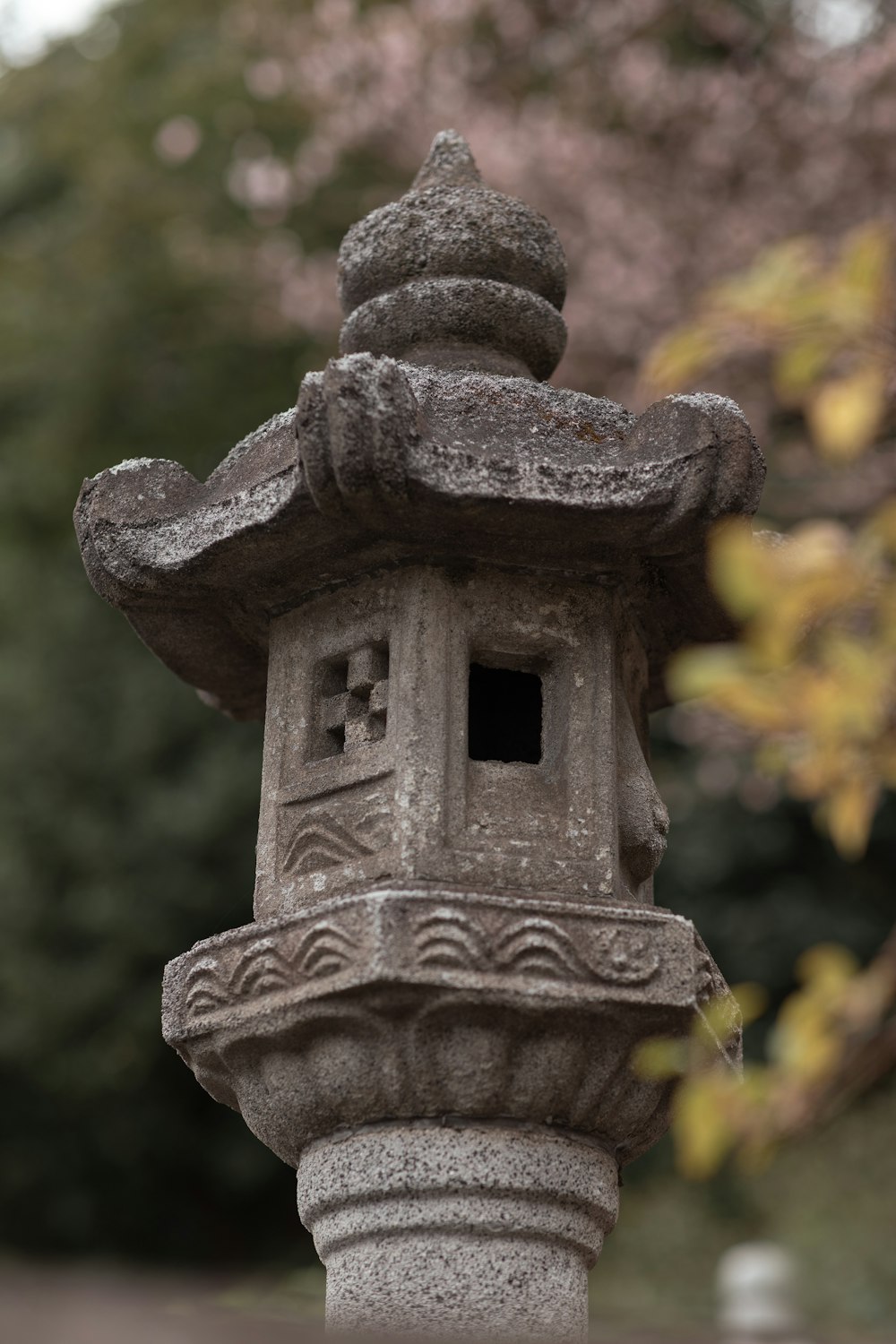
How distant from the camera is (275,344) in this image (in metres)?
10.0

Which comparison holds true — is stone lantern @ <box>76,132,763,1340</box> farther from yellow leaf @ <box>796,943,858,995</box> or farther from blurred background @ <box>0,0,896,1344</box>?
blurred background @ <box>0,0,896,1344</box>

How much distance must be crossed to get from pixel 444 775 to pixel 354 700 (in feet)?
0.85

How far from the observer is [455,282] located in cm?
306

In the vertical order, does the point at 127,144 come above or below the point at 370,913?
above

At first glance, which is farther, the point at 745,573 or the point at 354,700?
the point at 354,700

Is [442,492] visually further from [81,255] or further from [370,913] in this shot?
[81,255]

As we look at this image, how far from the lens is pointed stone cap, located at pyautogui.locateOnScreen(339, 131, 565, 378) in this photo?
3061mm

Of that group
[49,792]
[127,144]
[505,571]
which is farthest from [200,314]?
[505,571]

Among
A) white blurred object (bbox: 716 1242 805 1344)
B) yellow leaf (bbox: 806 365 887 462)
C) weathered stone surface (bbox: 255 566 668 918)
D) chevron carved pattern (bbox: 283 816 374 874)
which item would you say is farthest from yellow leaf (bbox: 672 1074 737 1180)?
white blurred object (bbox: 716 1242 805 1344)

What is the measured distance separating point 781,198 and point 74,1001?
5.22 metres

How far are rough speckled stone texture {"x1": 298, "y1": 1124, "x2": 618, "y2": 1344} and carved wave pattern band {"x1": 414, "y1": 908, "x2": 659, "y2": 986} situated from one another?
278mm

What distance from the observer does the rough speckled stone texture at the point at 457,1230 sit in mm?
2498

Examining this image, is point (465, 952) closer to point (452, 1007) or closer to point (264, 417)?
point (452, 1007)

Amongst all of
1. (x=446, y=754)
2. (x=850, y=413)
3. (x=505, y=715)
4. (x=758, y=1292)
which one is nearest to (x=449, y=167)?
(x=505, y=715)
